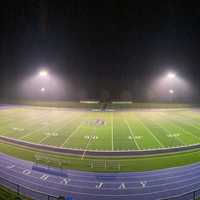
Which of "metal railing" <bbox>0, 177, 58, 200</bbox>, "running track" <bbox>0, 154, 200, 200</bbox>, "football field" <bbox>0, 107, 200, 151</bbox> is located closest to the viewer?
"metal railing" <bbox>0, 177, 58, 200</bbox>

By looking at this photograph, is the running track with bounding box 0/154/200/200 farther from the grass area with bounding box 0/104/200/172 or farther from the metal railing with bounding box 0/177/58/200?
the grass area with bounding box 0/104/200/172

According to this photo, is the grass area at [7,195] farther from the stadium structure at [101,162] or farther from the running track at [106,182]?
the running track at [106,182]

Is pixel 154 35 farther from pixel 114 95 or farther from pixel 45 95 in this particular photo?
pixel 45 95

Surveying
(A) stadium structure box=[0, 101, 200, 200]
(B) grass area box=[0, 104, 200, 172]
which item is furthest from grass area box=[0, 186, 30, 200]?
(B) grass area box=[0, 104, 200, 172]

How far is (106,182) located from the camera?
21.4 feet

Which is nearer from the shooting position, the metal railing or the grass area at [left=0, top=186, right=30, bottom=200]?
the grass area at [left=0, top=186, right=30, bottom=200]

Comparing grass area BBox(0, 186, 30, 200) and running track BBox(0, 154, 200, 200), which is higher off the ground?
grass area BBox(0, 186, 30, 200)

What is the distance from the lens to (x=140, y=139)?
11242mm

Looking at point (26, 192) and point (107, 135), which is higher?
point (107, 135)

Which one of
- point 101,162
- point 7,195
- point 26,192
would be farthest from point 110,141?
point 7,195

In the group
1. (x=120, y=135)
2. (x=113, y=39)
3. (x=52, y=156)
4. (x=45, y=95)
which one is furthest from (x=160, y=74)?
(x=52, y=156)

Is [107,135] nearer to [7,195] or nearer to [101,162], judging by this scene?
[101,162]

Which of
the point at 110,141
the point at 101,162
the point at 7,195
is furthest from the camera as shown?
the point at 110,141

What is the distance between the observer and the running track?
231 inches
